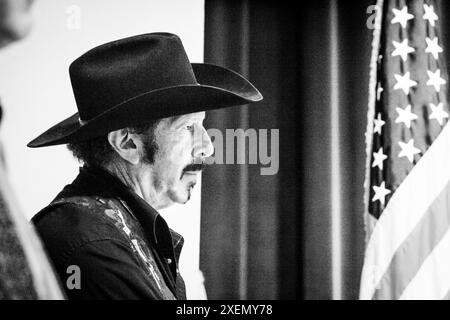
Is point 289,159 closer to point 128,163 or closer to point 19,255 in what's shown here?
point 128,163

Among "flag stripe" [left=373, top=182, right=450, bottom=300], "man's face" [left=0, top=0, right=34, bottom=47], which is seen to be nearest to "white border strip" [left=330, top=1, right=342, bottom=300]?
"flag stripe" [left=373, top=182, right=450, bottom=300]

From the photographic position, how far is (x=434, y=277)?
191 centimetres

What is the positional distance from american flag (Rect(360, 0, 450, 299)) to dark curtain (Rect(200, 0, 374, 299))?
0.30ft

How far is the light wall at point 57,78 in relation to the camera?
1.89m

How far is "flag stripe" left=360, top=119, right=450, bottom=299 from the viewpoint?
192 centimetres

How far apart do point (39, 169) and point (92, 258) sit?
0.56 metres

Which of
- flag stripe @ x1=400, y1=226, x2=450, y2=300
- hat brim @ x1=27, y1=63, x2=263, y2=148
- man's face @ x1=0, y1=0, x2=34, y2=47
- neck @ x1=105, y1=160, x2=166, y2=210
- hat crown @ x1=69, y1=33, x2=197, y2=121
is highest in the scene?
man's face @ x1=0, y1=0, x2=34, y2=47

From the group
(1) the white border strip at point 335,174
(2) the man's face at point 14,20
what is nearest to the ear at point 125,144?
(2) the man's face at point 14,20

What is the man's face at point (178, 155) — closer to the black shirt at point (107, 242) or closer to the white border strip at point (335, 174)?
the black shirt at point (107, 242)

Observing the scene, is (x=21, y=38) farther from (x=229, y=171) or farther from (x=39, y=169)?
(x=229, y=171)

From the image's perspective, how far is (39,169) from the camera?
1.89 metres

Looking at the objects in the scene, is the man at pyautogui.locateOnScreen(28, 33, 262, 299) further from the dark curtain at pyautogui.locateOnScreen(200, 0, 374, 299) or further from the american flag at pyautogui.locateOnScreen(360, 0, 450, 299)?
the american flag at pyautogui.locateOnScreen(360, 0, 450, 299)

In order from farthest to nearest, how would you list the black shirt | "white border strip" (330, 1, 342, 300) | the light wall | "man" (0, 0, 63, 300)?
"white border strip" (330, 1, 342, 300) < the light wall < the black shirt < "man" (0, 0, 63, 300)
